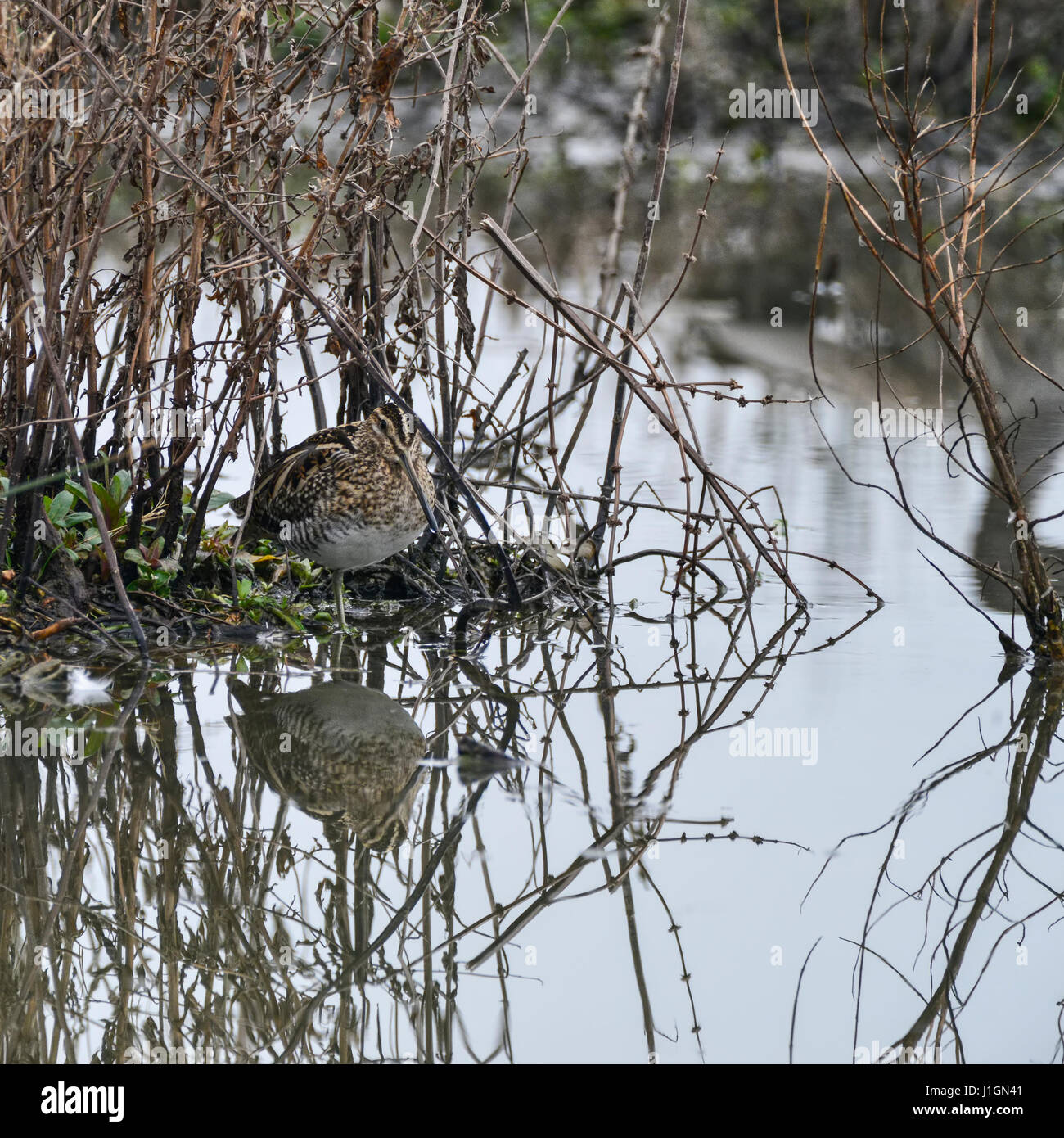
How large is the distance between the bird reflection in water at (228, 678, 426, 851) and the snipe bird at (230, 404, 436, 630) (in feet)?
2.03

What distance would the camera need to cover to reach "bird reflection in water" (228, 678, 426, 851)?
392 cm

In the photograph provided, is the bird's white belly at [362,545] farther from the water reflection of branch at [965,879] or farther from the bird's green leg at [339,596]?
the water reflection of branch at [965,879]

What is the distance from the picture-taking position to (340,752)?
431cm

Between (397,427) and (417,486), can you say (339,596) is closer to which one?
(417,486)

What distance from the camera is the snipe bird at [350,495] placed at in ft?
17.1

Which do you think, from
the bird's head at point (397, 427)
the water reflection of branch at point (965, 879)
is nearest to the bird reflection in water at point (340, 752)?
the bird's head at point (397, 427)

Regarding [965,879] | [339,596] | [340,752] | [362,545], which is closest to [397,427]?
[362,545]

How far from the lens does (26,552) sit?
501 centimetres

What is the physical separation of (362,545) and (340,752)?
1166mm

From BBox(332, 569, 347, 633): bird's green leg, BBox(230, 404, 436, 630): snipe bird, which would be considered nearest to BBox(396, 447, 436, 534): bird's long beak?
BBox(230, 404, 436, 630): snipe bird

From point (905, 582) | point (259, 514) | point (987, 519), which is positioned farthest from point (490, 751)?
point (987, 519)

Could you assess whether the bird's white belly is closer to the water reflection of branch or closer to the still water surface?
the still water surface
